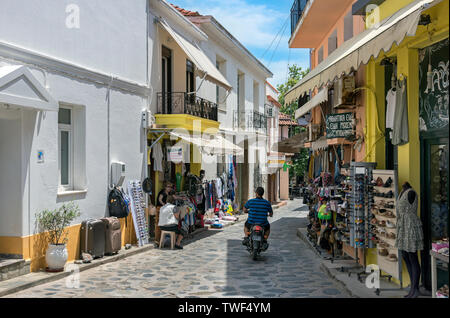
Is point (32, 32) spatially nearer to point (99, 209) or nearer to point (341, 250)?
point (99, 209)

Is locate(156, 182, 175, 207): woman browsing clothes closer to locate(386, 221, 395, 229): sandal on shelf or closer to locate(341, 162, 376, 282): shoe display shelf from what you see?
locate(341, 162, 376, 282): shoe display shelf

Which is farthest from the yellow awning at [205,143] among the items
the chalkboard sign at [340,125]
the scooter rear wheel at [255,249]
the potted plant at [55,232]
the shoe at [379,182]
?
the shoe at [379,182]

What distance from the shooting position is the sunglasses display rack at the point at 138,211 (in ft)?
40.7

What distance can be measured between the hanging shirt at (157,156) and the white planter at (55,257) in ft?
17.6

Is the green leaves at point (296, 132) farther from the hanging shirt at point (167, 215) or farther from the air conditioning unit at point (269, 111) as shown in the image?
the hanging shirt at point (167, 215)

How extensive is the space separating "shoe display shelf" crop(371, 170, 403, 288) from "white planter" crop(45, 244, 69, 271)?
5.69 meters

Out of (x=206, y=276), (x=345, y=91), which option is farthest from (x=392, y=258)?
(x=345, y=91)

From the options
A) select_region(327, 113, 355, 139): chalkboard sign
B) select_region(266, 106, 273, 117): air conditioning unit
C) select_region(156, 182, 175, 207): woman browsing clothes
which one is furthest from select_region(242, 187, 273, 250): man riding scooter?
select_region(266, 106, 273, 117): air conditioning unit

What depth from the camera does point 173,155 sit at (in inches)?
561

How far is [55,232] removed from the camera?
9250 mm

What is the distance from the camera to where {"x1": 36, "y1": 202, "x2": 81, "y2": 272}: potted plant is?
8.95m

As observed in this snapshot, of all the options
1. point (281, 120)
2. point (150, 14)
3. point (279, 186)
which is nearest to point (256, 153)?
point (279, 186)

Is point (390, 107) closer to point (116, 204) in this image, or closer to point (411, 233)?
point (411, 233)

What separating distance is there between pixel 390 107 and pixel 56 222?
6530 mm
